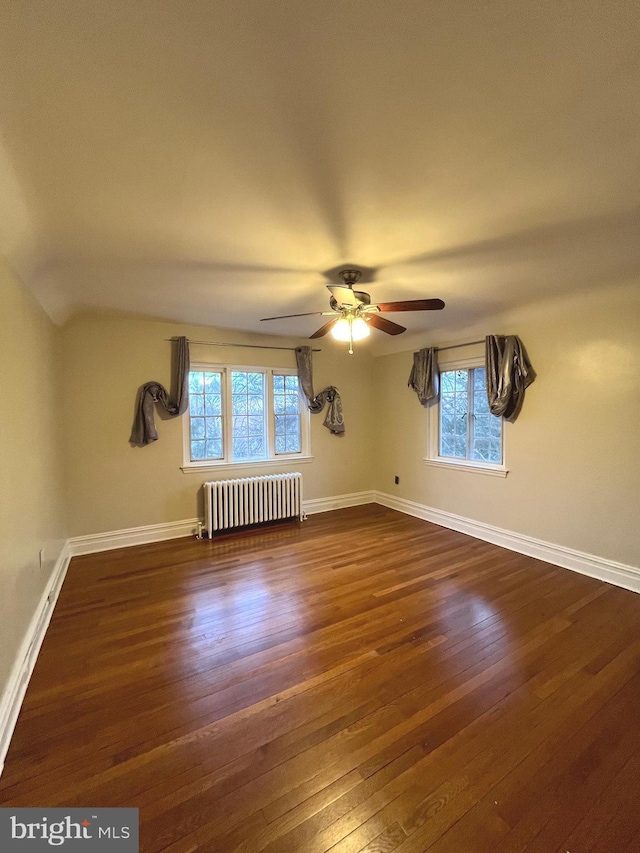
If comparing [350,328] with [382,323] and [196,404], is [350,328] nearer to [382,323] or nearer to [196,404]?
[382,323]

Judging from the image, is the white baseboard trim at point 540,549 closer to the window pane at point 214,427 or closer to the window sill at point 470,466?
the window sill at point 470,466

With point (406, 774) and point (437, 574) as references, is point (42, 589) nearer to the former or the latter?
point (406, 774)

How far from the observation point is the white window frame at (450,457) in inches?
157

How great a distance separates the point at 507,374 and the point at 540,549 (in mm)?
1820

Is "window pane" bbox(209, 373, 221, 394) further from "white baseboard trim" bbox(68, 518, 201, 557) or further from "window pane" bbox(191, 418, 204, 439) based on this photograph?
"white baseboard trim" bbox(68, 518, 201, 557)

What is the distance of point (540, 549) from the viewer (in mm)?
3549

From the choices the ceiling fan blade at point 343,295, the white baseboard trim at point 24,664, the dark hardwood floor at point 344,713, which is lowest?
→ the dark hardwood floor at point 344,713

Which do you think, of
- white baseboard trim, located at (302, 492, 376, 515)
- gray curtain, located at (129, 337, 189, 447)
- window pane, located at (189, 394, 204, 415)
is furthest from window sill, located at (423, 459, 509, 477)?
gray curtain, located at (129, 337, 189, 447)

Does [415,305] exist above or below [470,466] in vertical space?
above

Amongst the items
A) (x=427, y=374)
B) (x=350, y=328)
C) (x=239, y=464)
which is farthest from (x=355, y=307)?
(x=239, y=464)

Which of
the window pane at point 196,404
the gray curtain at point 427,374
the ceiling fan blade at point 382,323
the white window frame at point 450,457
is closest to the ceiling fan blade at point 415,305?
the ceiling fan blade at point 382,323

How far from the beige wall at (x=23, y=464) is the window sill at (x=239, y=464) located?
146cm

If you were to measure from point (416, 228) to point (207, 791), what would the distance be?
2848mm

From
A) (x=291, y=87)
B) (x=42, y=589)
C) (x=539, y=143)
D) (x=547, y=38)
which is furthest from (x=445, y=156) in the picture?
(x=42, y=589)
